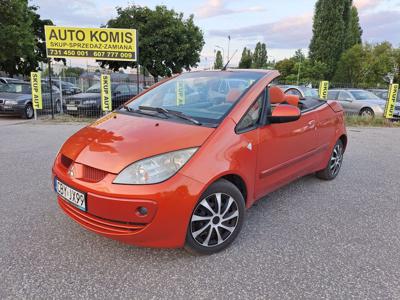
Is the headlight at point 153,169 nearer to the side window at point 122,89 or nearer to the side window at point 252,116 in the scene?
the side window at point 252,116

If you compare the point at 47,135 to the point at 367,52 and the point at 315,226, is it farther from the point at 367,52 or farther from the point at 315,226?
the point at 367,52

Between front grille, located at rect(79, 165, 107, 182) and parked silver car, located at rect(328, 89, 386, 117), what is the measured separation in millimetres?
12861

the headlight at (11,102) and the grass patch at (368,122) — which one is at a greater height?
the headlight at (11,102)

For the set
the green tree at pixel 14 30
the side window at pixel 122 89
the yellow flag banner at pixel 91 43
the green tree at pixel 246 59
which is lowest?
the side window at pixel 122 89

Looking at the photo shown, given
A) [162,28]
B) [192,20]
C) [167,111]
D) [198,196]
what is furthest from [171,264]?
[192,20]

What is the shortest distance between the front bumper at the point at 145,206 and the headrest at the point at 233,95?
1024mm

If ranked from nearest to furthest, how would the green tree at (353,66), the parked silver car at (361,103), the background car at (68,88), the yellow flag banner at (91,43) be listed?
the yellow flag banner at (91,43) → the parked silver car at (361,103) → the background car at (68,88) → the green tree at (353,66)

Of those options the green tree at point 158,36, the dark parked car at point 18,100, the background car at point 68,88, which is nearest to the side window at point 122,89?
the dark parked car at point 18,100

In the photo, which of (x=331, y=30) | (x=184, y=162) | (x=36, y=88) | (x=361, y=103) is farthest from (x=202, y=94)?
(x=331, y=30)

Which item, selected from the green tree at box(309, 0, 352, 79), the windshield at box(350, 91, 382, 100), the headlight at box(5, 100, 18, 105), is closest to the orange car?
the headlight at box(5, 100, 18, 105)

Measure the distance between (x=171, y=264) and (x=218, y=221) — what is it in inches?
20.1

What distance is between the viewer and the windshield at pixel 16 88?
12.5m

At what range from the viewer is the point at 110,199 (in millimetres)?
2275

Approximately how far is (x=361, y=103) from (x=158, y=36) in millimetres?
17431
